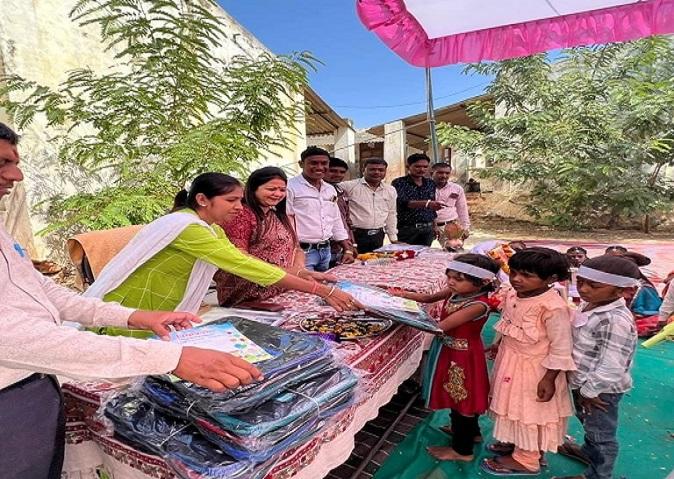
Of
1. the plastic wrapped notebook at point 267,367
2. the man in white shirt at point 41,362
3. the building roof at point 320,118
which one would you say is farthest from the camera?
the building roof at point 320,118

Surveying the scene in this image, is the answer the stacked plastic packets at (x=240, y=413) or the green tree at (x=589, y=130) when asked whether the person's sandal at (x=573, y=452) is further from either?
the green tree at (x=589, y=130)

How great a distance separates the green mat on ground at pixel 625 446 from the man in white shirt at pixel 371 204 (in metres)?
2.09

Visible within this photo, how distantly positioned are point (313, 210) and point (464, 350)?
1770 millimetres

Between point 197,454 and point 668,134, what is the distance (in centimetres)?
1081

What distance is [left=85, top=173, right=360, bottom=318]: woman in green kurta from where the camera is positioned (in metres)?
1.53

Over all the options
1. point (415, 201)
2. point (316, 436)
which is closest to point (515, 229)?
point (415, 201)

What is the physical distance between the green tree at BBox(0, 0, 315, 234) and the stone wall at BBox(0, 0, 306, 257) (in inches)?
7.2

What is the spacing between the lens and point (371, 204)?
4.12 meters

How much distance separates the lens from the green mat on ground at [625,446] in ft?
6.43

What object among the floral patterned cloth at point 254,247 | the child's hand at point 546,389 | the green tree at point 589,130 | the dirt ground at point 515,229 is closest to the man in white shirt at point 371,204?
the floral patterned cloth at point 254,247

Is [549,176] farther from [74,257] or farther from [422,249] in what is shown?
[74,257]

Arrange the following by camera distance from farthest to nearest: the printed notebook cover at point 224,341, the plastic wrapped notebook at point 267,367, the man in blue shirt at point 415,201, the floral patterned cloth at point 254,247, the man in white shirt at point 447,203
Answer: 1. the man in white shirt at point 447,203
2. the man in blue shirt at point 415,201
3. the floral patterned cloth at point 254,247
4. the printed notebook cover at point 224,341
5. the plastic wrapped notebook at point 267,367

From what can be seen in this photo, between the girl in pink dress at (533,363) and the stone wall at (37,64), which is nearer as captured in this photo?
the girl in pink dress at (533,363)

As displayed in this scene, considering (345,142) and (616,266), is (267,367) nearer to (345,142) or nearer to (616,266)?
Result: (616,266)
